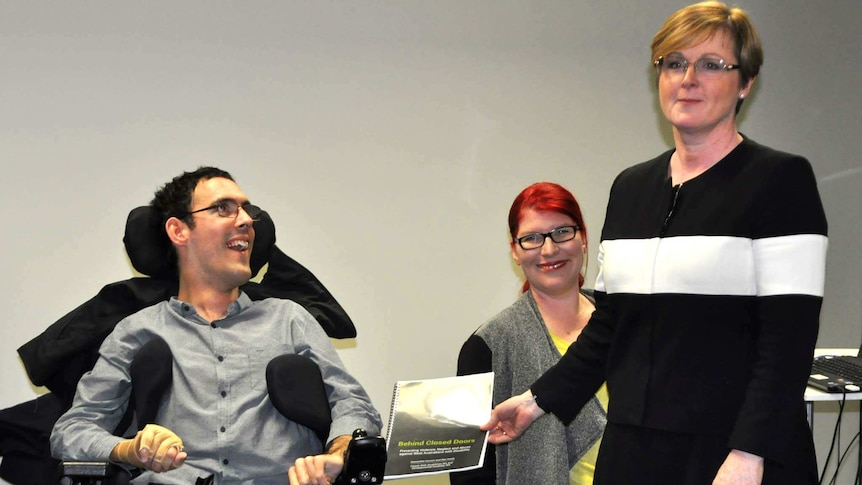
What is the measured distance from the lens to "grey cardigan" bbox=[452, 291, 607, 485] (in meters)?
2.54

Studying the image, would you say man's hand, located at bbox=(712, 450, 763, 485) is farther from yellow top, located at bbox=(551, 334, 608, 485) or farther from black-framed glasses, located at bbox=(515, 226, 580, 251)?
black-framed glasses, located at bbox=(515, 226, 580, 251)

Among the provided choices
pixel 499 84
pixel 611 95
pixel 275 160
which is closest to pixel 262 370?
pixel 275 160

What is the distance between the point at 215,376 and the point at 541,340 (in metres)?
0.97

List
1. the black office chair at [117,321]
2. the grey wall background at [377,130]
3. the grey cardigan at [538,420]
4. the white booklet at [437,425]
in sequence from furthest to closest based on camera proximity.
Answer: the grey wall background at [377,130]
the grey cardigan at [538,420]
the black office chair at [117,321]
the white booklet at [437,425]

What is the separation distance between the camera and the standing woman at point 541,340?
2562mm

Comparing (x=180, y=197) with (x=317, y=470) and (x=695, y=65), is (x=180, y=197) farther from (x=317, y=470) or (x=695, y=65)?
(x=695, y=65)

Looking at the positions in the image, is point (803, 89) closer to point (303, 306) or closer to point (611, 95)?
point (611, 95)

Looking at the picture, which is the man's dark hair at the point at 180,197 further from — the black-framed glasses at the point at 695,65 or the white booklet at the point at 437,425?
the black-framed glasses at the point at 695,65

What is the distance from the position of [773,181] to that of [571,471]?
1313 millimetres

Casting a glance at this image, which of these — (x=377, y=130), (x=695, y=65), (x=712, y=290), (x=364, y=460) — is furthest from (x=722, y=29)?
(x=377, y=130)

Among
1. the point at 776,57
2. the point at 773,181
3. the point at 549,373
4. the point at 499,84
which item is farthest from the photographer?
the point at 776,57

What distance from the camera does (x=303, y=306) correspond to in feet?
9.05

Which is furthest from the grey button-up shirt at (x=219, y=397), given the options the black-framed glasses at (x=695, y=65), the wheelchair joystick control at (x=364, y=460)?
the black-framed glasses at (x=695, y=65)

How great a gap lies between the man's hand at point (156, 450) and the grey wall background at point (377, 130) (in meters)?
1.49
